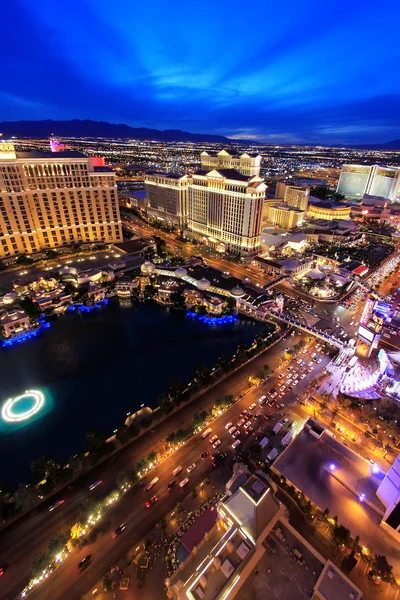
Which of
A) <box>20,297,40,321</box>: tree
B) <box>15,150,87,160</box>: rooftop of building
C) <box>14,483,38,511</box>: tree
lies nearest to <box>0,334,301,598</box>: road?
<box>14,483,38,511</box>: tree

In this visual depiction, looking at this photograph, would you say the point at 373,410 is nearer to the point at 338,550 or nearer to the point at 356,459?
the point at 356,459

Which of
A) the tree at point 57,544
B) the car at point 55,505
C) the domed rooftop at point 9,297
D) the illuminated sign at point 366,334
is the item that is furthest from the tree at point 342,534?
the domed rooftop at point 9,297

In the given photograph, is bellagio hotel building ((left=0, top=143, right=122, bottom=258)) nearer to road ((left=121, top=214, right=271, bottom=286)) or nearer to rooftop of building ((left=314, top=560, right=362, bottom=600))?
road ((left=121, top=214, right=271, bottom=286))

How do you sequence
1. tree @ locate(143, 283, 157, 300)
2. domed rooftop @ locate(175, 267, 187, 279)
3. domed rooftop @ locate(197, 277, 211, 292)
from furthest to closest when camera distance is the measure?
domed rooftop @ locate(175, 267, 187, 279) < domed rooftop @ locate(197, 277, 211, 292) < tree @ locate(143, 283, 157, 300)

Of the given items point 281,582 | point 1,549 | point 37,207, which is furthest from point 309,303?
point 37,207

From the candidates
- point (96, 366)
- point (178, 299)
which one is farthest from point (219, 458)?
point (178, 299)

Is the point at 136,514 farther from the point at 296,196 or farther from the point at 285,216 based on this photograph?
the point at 296,196

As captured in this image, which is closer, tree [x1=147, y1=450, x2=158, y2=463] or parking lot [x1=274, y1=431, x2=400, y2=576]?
parking lot [x1=274, y1=431, x2=400, y2=576]

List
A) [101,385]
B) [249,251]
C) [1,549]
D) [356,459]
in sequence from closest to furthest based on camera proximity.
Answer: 1. [1,549]
2. [356,459]
3. [101,385]
4. [249,251]
